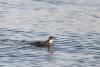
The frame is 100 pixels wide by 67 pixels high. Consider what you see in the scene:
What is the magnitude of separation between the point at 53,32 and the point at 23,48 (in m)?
4.39

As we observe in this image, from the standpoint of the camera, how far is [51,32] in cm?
3706

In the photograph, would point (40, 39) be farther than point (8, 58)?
Yes

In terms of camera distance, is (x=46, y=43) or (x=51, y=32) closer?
(x=46, y=43)

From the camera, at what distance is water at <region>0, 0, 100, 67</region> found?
31.1 metres

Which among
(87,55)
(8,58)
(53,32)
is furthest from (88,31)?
(8,58)

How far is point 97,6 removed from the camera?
142ft

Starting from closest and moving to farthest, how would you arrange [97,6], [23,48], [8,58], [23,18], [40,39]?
[8,58] < [23,48] < [40,39] < [23,18] < [97,6]

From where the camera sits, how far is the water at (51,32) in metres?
31.1

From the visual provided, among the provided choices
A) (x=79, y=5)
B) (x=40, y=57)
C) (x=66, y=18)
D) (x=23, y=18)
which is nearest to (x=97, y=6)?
(x=79, y=5)

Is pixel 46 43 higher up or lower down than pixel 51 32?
lower down

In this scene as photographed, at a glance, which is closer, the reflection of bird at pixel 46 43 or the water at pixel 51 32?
the water at pixel 51 32

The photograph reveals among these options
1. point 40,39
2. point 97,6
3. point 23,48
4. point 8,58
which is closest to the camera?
point 8,58

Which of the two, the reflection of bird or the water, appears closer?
the water

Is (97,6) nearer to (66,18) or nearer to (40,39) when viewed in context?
(66,18)
